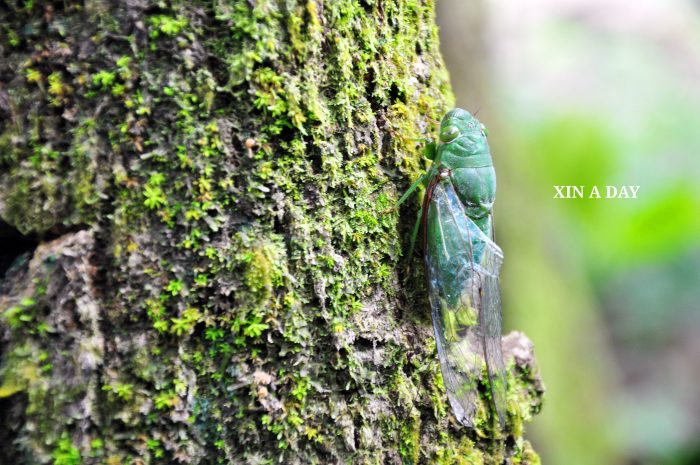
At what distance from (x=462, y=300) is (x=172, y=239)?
1074 mm

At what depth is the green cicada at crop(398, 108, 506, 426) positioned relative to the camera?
6.12ft

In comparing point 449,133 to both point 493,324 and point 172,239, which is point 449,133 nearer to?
point 493,324

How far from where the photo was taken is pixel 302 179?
61.1 inches

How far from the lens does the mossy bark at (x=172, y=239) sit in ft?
4.44

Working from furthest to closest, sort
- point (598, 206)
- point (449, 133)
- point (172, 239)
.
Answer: point (598, 206) → point (449, 133) → point (172, 239)

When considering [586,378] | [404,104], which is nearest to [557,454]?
[586,378]

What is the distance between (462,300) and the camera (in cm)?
203

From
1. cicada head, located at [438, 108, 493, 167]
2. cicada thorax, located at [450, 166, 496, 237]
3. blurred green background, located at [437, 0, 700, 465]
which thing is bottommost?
A: blurred green background, located at [437, 0, 700, 465]

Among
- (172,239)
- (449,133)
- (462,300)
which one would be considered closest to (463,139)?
(449,133)

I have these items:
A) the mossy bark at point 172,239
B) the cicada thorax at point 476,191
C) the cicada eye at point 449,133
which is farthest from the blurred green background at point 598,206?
the mossy bark at point 172,239

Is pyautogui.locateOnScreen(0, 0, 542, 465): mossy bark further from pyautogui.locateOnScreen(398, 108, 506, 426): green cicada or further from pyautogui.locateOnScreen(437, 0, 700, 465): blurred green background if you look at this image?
pyautogui.locateOnScreen(437, 0, 700, 465): blurred green background

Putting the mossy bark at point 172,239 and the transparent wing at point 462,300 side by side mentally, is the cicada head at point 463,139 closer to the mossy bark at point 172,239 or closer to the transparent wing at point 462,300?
the transparent wing at point 462,300

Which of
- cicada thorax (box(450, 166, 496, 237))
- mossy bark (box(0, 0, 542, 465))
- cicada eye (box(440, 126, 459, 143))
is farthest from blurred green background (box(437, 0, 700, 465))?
mossy bark (box(0, 0, 542, 465))

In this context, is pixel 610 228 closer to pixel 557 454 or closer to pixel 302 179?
pixel 557 454
